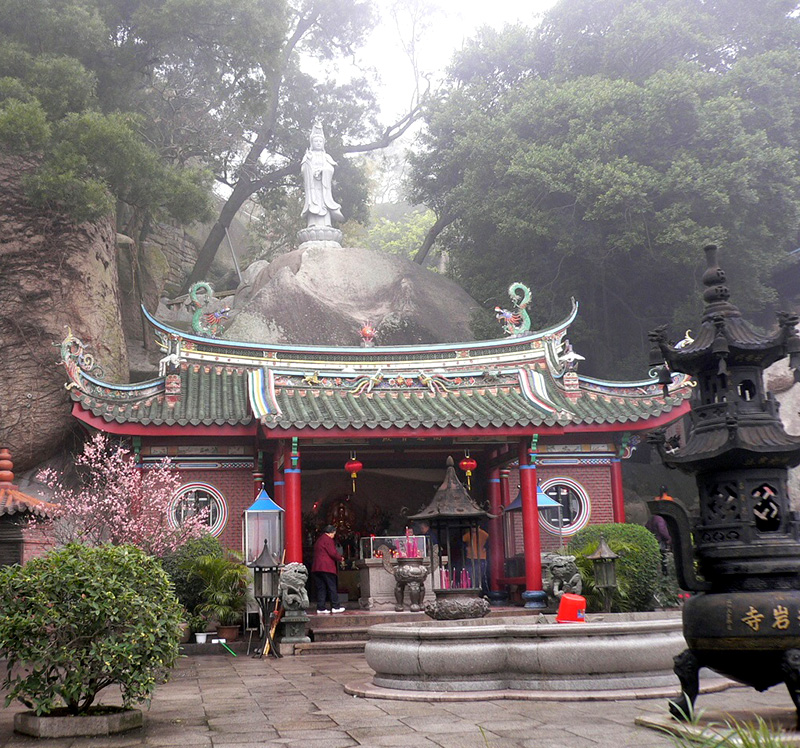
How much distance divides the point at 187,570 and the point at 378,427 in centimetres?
396

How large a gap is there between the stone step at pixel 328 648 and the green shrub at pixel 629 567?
382 cm

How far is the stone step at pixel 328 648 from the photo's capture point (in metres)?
12.6

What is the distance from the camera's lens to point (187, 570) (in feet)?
44.4

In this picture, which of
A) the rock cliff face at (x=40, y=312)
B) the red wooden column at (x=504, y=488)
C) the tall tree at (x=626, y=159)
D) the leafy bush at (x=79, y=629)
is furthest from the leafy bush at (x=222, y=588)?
the tall tree at (x=626, y=159)

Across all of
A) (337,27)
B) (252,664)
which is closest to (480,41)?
(337,27)

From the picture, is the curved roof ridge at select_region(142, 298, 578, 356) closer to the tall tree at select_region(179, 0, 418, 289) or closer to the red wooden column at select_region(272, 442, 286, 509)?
the red wooden column at select_region(272, 442, 286, 509)

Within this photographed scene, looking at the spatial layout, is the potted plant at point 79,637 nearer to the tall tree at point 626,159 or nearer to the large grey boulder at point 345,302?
the large grey boulder at point 345,302

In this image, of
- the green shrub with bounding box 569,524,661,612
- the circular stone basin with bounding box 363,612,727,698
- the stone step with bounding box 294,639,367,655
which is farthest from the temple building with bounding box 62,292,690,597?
the circular stone basin with bounding box 363,612,727,698

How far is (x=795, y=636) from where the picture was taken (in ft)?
16.9

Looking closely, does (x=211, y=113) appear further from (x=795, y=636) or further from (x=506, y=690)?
(x=795, y=636)

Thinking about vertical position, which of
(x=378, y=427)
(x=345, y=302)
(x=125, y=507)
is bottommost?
(x=125, y=507)

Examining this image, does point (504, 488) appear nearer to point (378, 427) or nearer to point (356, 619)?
point (378, 427)

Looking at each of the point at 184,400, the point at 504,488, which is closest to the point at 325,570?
the point at 184,400

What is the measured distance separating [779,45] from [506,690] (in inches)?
900
